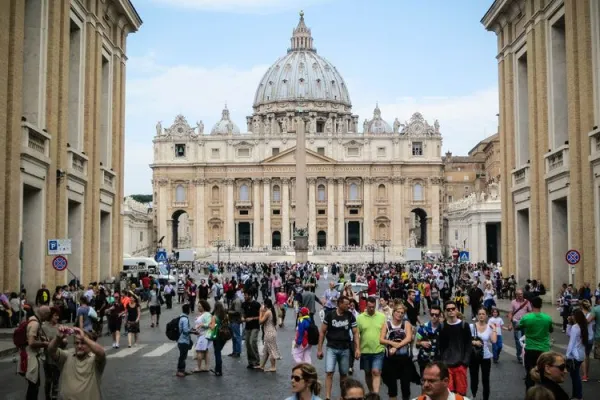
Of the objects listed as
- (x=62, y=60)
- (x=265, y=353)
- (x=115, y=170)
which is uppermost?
(x=62, y=60)

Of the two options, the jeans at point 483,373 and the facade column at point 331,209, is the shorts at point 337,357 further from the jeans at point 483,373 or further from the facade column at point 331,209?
the facade column at point 331,209

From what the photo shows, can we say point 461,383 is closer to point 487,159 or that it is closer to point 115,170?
point 115,170

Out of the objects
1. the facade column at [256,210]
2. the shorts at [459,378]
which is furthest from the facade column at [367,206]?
the shorts at [459,378]

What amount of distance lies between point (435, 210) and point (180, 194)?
3456 cm

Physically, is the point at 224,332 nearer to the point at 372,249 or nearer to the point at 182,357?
the point at 182,357

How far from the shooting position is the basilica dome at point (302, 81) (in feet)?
524

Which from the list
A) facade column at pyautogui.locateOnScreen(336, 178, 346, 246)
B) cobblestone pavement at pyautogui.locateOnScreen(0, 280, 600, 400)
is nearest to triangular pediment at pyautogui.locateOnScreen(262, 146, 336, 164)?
facade column at pyautogui.locateOnScreen(336, 178, 346, 246)

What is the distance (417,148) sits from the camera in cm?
12612

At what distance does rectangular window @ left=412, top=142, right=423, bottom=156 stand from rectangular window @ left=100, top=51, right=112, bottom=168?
91.3 m

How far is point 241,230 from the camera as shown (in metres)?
128

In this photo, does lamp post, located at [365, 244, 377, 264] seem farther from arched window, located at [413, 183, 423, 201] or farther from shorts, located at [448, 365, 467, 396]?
shorts, located at [448, 365, 467, 396]

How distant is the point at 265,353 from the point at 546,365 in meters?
9.93

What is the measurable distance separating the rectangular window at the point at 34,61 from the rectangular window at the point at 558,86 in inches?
646

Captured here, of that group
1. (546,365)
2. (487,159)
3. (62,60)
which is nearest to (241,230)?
(487,159)
